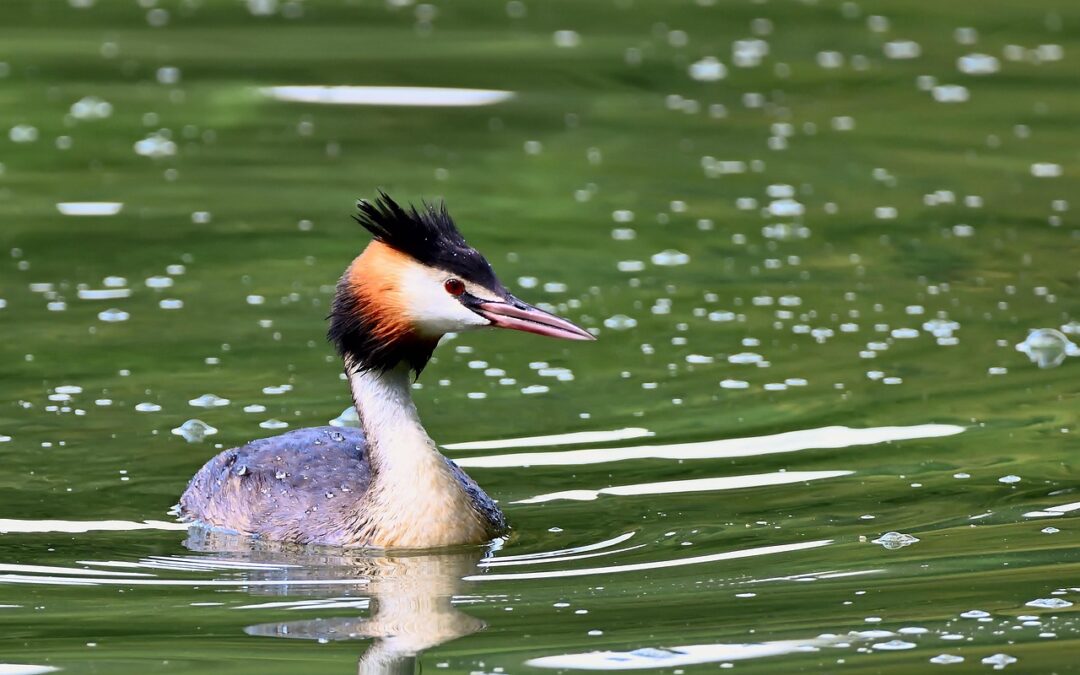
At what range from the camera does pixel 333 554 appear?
9492 mm

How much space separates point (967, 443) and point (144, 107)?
978 cm

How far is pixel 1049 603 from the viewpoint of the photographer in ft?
27.4

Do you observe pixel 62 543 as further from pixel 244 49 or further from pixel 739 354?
pixel 244 49

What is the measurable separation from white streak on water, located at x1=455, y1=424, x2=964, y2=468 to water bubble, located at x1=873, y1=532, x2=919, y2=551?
1464 millimetres

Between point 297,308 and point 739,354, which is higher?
point 297,308

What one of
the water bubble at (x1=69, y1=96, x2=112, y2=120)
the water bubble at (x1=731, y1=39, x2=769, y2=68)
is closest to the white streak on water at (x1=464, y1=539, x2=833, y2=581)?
the water bubble at (x1=69, y1=96, x2=112, y2=120)

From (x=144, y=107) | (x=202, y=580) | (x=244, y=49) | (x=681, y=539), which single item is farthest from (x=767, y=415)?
(x=244, y=49)

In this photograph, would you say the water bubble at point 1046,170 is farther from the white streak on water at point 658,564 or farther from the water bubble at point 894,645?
the water bubble at point 894,645

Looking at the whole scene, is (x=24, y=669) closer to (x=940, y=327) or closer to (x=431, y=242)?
(x=431, y=242)

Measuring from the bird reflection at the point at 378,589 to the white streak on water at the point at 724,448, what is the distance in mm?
1403

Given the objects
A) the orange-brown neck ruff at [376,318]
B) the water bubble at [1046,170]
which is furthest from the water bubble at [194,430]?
the water bubble at [1046,170]

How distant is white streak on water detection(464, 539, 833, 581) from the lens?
8906mm

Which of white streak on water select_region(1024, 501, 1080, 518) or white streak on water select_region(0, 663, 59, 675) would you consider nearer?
white streak on water select_region(0, 663, 59, 675)

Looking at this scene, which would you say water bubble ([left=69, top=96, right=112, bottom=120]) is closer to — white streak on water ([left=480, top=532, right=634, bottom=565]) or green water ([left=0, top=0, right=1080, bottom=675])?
green water ([left=0, top=0, right=1080, bottom=675])
